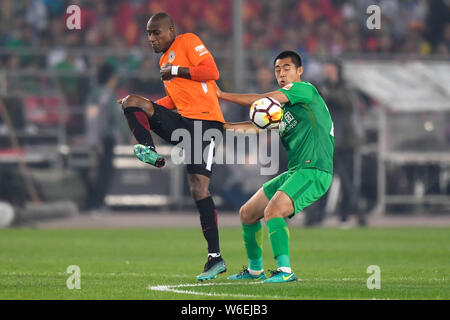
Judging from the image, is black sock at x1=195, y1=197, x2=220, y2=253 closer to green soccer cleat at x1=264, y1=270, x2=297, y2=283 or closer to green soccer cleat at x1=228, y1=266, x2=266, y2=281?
green soccer cleat at x1=228, y1=266, x2=266, y2=281

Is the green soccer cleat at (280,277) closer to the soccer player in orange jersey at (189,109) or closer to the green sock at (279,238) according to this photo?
the green sock at (279,238)

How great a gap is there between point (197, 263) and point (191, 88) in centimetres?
244

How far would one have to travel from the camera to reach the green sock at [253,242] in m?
8.64

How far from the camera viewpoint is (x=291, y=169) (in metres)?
8.45

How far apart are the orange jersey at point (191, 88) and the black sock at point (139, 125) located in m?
0.36

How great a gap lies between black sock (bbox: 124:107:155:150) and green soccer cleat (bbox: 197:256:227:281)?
45.6 inches

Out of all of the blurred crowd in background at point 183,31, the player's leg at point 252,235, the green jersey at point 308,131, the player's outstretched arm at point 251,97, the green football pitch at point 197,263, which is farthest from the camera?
the blurred crowd in background at point 183,31

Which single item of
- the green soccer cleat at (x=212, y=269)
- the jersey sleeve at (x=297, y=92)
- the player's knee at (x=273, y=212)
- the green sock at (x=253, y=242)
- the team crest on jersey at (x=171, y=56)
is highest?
the team crest on jersey at (x=171, y=56)

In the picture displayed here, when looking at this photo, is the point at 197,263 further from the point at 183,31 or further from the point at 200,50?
the point at 183,31

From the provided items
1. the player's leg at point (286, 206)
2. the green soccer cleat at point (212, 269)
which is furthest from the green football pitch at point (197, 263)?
the player's leg at point (286, 206)

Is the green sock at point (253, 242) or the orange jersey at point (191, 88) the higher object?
the orange jersey at point (191, 88)

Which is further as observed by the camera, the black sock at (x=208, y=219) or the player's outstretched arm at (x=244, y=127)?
the black sock at (x=208, y=219)
